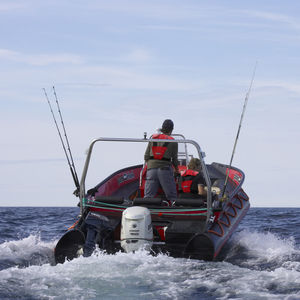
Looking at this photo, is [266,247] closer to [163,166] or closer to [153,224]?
[153,224]

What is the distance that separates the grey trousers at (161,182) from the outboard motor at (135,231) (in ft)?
3.97

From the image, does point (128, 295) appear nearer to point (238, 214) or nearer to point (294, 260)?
point (294, 260)

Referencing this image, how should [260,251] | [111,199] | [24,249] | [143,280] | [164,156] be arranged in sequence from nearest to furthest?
[143,280] → [111,199] → [164,156] → [24,249] → [260,251]

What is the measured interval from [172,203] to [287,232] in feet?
17.0

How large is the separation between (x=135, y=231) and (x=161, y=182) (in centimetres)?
139

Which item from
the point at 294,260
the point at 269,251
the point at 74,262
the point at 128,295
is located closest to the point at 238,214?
the point at 269,251

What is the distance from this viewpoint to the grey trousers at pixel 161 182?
7496 millimetres

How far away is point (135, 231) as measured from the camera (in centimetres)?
626

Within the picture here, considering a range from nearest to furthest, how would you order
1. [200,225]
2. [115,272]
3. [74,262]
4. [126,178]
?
[115,272] → [74,262] → [200,225] → [126,178]

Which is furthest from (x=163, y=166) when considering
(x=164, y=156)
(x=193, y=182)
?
(x=193, y=182)

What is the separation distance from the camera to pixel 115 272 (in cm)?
547

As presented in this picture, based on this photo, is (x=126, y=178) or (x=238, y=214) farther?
(x=126, y=178)

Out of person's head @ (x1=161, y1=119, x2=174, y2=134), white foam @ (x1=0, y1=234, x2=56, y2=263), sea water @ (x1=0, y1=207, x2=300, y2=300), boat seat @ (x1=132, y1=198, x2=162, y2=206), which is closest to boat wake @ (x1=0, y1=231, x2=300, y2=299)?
sea water @ (x1=0, y1=207, x2=300, y2=300)

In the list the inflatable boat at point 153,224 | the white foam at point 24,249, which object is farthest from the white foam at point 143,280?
the white foam at point 24,249
